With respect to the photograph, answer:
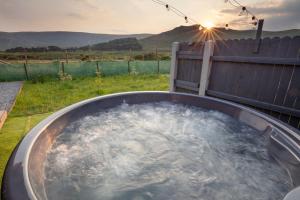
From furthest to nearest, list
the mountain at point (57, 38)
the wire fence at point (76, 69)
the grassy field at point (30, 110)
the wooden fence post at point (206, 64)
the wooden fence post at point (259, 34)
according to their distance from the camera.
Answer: the mountain at point (57, 38)
the wire fence at point (76, 69)
the wooden fence post at point (206, 64)
the wooden fence post at point (259, 34)
the grassy field at point (30, 110)

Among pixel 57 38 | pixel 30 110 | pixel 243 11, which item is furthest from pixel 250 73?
pixel 57 38

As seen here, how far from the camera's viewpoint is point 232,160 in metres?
1.77

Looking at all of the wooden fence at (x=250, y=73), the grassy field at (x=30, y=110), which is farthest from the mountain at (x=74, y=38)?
the wooden fence at (x=250, y=73)

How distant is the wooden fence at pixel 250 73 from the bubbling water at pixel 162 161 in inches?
22.6

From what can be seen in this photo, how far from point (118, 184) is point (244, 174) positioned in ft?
3.49

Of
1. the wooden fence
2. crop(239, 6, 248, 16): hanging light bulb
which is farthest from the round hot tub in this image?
crop(239, 6, 248, 16): hanging light bulb

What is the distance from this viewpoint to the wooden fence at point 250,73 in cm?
227

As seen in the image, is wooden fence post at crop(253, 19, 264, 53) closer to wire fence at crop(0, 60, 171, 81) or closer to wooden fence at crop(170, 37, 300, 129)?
wooden fence at crop(170, 37, 300, 129)

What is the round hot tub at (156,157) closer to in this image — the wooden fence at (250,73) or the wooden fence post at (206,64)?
the wooden fence at (250,73)

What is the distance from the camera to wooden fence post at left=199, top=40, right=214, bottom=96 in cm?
320

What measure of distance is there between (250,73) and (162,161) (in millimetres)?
1925

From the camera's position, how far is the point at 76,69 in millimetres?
7809

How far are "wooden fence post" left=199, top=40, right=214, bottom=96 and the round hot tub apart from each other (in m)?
0.60

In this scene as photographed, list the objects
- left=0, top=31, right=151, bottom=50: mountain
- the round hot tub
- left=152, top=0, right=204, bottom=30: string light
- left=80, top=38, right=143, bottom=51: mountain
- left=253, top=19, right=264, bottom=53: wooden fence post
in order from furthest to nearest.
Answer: left=80, top=38, right=143, bottom=51: mountain
left=0, top=31, right=151, bottom=50: mountain
left=152, top=0, right=204, bottom=30: string light
left=253, top=19, right=264, bottom=53: wooden fence post
the round hot tub
